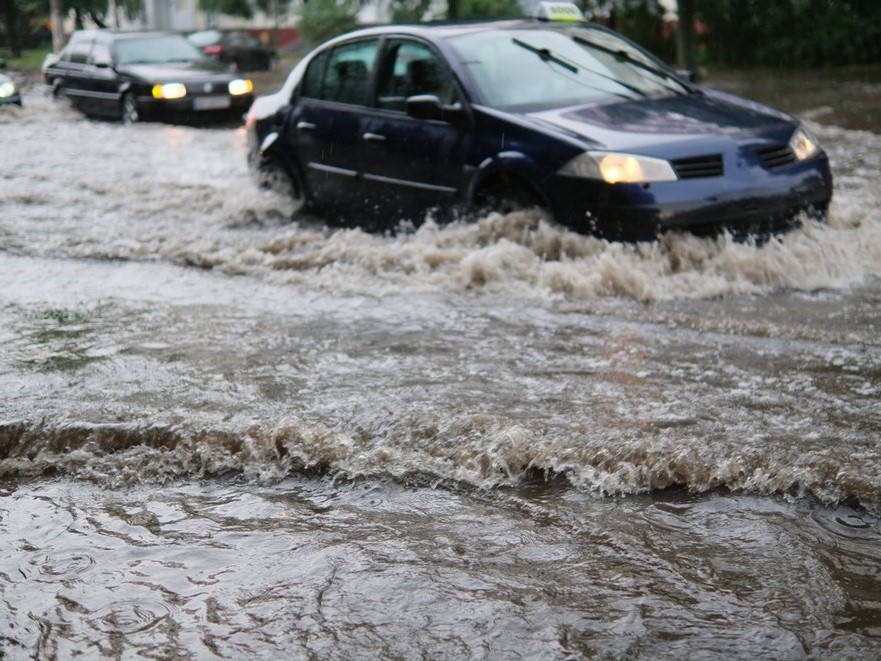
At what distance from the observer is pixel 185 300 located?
7035mm

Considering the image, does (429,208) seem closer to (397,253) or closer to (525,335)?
(397,253)

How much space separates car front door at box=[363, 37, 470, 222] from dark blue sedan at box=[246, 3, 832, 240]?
1cm

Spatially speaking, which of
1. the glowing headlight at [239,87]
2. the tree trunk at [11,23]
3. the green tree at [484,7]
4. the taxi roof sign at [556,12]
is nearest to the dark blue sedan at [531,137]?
the taxi roof sign at [556,12]

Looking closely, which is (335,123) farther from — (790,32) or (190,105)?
(790,32)

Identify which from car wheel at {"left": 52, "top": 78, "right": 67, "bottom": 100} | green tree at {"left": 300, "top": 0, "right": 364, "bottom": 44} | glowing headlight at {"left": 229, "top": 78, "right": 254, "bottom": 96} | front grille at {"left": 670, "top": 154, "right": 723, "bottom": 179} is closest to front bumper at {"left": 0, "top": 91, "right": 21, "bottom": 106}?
car wheel at {"left": 52, "top": 78, "right": 67, "bottom": 100}

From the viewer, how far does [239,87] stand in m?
18.2

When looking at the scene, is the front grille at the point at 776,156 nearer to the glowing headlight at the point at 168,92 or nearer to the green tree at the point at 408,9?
the glowing headlight at the point at 168,92

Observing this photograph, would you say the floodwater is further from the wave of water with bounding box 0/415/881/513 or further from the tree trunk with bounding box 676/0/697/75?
the tree trunk with bounding box 676/0/697/75

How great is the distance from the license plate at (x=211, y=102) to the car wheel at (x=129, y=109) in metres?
0.98

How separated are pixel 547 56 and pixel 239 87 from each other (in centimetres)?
1109

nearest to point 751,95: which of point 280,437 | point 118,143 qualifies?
point 118,143

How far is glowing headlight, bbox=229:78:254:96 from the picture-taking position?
18047 mm

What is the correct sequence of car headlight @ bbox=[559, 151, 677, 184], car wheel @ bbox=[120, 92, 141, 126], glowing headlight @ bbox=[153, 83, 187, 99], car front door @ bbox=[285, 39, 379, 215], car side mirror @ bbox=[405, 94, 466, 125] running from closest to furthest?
car headlight @ bbox=[559, 151, 677, 184] < car side mirror @ bbox=[405, 94, 466, 125] < car front door @ bbox=[285, 39, 379, 215] < glowing headlight @ bbox=[153, 83, 187, 99] < car wheel @ bbox=[120, 92, 141, 126]

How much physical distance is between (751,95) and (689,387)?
15581 mm
